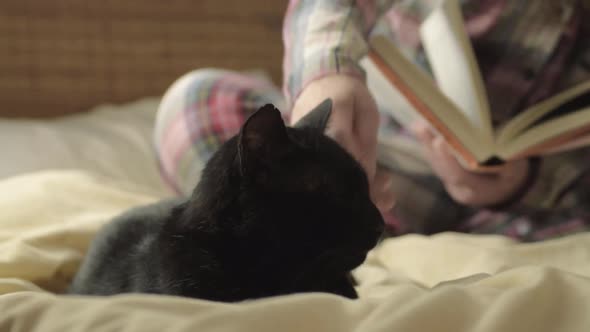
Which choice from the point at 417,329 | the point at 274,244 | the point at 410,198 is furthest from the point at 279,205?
the point at 410,198

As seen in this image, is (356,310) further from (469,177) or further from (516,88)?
(516,88)

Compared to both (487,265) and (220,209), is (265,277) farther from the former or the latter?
(487,265)

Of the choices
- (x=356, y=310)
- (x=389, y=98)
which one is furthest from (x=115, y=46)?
(x=356, y=310)

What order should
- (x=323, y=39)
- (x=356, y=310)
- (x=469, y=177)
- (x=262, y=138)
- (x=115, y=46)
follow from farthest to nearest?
(x=115, y=46) < (x=469, y=177) < (x=323, y=39) < (x=262, y=138) < (x=356, y=310)

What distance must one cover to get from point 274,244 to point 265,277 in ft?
0.10

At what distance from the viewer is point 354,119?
631 millimetres

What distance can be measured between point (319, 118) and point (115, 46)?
1.26 meters

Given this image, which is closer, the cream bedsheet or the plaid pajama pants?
the cream bedsheet

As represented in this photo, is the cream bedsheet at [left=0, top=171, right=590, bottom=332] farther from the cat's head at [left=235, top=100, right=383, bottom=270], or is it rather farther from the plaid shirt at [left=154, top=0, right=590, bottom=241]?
the plaid shirt at [left=154, top=0, right=590, bottom=241]

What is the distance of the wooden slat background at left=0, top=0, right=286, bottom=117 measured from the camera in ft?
5.24

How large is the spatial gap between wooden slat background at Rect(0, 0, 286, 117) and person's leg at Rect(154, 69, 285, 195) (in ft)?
2.25

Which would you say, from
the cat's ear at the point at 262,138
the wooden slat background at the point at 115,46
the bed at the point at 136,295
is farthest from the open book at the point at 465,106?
the wooden slat background at the point at 115,46

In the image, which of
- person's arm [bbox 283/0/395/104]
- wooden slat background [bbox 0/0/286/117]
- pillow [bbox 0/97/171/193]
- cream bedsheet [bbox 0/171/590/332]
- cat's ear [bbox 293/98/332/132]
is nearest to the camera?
cream bedsheet [bbox 0/171/590/332]

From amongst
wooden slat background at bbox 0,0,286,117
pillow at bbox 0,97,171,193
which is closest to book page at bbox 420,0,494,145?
pillow at bbox 0,97,171,193
